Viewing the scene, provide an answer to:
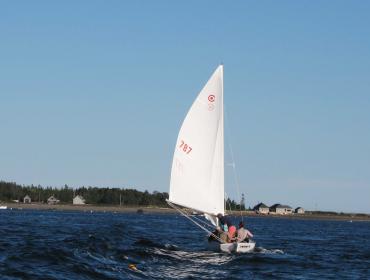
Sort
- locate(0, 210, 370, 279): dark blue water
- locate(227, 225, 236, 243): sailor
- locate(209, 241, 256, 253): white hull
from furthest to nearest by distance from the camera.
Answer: locate(227, 225, 236, 243): sailor → locate(209, 241, 256, 253): white hull → locate(0, 210, 370, 279): dark blue water

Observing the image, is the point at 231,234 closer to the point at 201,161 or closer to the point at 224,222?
the point at 224,222

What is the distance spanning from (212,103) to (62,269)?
19.1 metres

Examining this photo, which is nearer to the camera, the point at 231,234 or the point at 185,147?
the point at 231,234

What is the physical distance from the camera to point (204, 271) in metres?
38.5

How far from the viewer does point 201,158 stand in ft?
166

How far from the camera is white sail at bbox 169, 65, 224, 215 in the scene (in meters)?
50.1

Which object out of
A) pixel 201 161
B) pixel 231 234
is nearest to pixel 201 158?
pixel 201 161

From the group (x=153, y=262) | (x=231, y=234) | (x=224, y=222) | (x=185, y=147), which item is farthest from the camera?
(x=185, y=147)

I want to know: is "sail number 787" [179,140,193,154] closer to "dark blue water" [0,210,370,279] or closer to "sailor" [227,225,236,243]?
"sailor" [227,225,236,243]

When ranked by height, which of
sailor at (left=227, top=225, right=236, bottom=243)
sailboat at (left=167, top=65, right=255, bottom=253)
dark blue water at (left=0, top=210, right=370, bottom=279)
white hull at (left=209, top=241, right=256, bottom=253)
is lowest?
dark blue water at (left=0, top=210, right=370, bottom=279)

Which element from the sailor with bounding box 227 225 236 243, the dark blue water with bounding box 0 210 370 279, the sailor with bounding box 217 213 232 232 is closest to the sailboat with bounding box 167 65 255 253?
the sailor with bounding box 217 213 232 232

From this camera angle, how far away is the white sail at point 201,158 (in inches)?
1972

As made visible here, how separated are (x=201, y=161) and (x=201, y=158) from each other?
20 cm

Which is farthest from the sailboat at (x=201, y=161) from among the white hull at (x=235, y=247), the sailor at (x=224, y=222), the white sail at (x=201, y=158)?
the white hull at (x=235, y=247)
